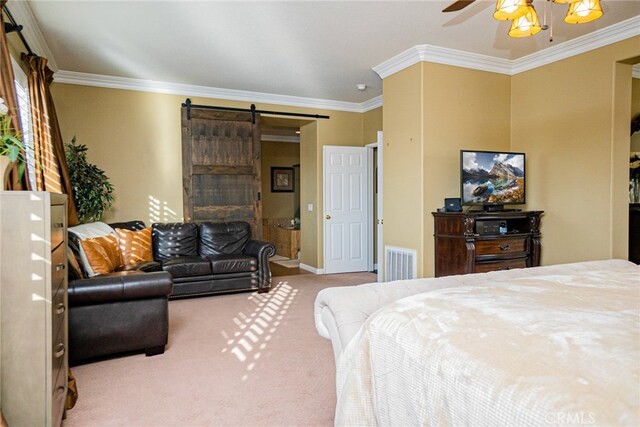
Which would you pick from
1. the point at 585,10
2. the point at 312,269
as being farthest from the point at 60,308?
the point at 312,269

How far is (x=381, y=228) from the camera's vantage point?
5.31 metres

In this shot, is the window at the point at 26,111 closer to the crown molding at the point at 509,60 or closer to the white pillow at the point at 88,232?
the white pillow at the point at 88,232

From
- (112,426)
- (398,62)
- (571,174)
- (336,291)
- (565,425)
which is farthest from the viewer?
(398,62)

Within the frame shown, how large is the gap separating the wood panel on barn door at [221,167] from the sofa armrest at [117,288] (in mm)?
2925

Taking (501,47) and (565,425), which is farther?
(501,47)

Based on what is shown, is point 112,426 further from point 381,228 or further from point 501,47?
point 501,47

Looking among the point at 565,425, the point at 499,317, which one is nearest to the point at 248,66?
the point at 499,317

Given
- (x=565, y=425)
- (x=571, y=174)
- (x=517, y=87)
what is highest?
(x=517, y=87)

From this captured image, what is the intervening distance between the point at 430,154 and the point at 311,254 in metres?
3.12

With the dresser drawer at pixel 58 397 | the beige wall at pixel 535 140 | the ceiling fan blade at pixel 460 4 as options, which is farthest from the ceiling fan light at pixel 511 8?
the dresser drawer at pixel 58 397

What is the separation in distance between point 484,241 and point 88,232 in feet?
13.5

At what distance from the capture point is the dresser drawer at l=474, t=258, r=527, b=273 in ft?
13.3

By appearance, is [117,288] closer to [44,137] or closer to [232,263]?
[44,137]

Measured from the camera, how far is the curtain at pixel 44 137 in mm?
3674
